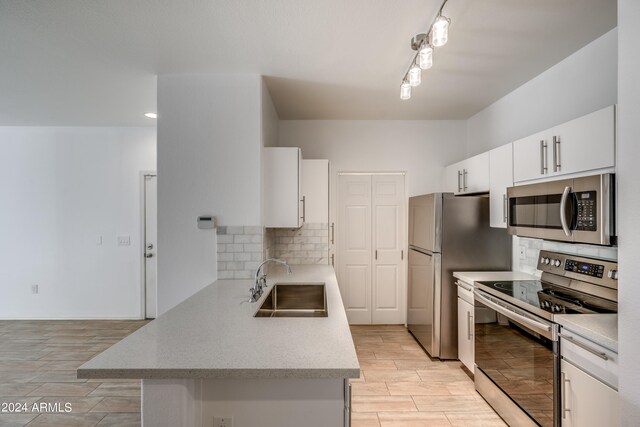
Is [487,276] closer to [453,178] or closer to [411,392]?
[411,392]

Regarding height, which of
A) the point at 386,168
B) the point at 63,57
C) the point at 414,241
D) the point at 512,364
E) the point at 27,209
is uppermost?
the point at 63,57

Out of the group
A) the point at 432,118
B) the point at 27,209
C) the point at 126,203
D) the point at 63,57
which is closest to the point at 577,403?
the point at 432,118

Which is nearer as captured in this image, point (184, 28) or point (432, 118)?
point (184, 28)

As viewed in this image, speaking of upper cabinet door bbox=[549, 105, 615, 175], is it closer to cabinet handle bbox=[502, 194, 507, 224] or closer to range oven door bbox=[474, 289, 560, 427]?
cabinet handle bbox=[502, 194, 507, 224]

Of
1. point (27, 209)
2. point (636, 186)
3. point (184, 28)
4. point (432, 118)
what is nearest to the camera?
point (636, 186)

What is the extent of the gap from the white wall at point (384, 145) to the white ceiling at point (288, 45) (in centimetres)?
68

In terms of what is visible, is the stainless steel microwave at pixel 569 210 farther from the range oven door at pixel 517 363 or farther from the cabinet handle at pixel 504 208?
the range oven door at pixel 517 363

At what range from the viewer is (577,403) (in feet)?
5.18

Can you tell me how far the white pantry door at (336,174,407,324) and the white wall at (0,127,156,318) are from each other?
2.69m

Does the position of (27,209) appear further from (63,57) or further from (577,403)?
(577,403)

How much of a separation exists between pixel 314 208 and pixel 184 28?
2085 mm

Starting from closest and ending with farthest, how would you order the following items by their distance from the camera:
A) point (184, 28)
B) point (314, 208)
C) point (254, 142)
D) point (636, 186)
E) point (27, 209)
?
point (636, 186), point (184, 28), point (254, 142), point (314, 208), point (27, 209)

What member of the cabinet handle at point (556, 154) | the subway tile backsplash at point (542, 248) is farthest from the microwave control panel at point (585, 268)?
the cabinet handle at point (556, 154)

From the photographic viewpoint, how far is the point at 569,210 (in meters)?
1.82
